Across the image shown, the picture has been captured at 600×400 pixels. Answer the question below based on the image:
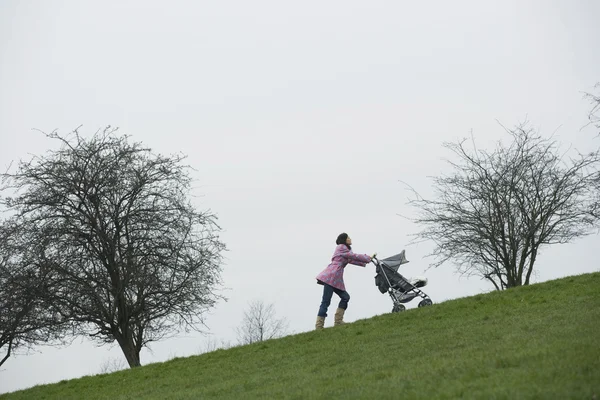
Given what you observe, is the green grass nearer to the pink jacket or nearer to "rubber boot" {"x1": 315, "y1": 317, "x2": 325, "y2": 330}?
"rubber boot" {"x1": 315, "y1": 317, "x2": 325, "y2": 330}

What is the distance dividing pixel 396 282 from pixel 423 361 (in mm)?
6374

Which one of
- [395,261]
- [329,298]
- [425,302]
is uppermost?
[395,261]

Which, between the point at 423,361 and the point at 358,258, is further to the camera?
the point at 358,258

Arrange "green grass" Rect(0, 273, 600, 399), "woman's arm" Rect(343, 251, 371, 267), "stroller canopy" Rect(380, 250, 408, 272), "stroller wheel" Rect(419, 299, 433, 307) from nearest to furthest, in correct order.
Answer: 1. "green grass" Rect(0, 273, 600, 399)
2. "woman's arm" Rect(343, 251, 371, 267)
3. "stroller canopy" Rect(380, 250, 408, 272)
4. "stroller wheel" Rect(419, 299, 433, 307)

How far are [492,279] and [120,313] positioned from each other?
479 inches

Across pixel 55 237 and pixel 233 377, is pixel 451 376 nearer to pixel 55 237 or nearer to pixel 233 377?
pixel 233 377

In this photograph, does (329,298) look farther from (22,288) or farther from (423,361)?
(22,288)

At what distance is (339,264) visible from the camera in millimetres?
17047

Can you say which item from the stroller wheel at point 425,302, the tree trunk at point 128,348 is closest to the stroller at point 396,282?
the stroller wheel at point 425,302

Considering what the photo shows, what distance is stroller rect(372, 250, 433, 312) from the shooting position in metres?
17.5

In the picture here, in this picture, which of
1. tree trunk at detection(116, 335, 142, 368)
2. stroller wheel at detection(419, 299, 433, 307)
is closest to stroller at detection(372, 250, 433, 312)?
stroller wheel at detection(419, 299, 433, 307)

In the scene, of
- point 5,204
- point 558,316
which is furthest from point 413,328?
point 5,204

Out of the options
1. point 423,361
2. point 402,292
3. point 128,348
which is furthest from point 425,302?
point 128,348

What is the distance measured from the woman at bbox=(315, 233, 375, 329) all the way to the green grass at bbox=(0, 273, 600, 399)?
1.99 ft
